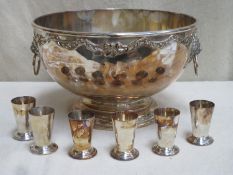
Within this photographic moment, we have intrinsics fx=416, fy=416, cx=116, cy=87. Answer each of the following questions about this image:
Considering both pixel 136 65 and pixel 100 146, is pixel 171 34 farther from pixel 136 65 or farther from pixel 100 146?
pixel 100 146

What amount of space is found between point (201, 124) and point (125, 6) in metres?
0.53

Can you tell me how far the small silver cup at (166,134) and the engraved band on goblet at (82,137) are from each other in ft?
0.42

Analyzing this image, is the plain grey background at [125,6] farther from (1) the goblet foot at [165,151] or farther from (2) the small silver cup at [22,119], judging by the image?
(1) the goblet foot at [165,151]

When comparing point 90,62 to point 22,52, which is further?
point 22,52

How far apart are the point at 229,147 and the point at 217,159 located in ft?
0.21

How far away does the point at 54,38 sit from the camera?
837 millimetres

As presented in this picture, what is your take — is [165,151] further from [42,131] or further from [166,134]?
[42,131]

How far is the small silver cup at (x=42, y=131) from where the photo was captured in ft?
2.62

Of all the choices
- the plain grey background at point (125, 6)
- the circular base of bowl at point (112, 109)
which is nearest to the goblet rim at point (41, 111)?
the circular base of bowl at point (112, 109)

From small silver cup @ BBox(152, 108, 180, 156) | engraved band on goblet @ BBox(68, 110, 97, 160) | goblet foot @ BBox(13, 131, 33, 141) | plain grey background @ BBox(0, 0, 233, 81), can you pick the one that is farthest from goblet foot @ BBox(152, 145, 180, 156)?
plain grey background @ BBox(0, 0, 233, 81)

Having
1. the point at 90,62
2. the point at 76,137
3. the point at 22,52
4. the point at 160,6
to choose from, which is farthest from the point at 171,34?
the point at 22,52

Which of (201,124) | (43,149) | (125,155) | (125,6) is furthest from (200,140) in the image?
(125,6)

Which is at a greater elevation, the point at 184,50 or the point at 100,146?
the point at 184,50

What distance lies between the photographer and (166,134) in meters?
0.81
